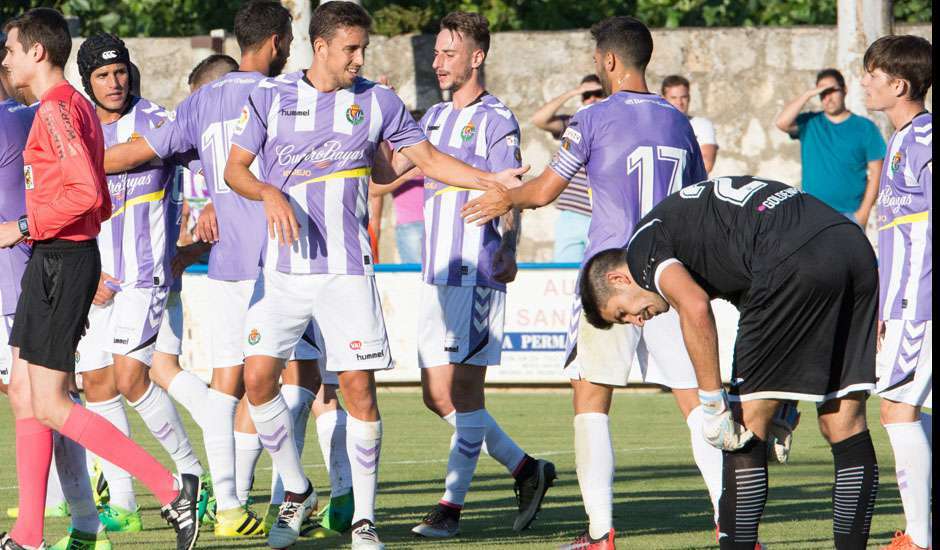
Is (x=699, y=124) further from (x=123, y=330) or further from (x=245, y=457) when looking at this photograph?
(x=123, y=330)

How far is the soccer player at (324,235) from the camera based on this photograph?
7.35m

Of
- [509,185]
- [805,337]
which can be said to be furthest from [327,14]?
[805,337]

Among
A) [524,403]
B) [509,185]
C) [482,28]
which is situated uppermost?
[482,28]

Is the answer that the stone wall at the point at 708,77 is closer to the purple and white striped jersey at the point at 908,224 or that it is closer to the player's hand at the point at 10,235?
the purple and white striped jersey at the point at 908,224

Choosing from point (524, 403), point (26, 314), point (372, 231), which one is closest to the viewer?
point (26, 314)

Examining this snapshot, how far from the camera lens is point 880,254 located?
762 centimetres

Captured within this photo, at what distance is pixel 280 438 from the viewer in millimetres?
7609

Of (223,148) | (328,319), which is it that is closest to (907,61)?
(328,319)

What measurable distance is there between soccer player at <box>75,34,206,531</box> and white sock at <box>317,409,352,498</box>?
25.6 inches

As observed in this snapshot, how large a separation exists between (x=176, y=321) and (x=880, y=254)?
3697 millimetres

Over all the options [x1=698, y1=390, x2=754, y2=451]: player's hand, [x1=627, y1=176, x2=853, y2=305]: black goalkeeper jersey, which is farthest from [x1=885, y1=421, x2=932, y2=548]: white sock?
[x1=627, y1=176, x2=853, y2=305]: black goalkeeper jersey

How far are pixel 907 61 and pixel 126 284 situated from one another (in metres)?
3.89

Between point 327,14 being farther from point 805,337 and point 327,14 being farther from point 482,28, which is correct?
point 805,337

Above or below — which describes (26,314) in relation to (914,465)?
above
